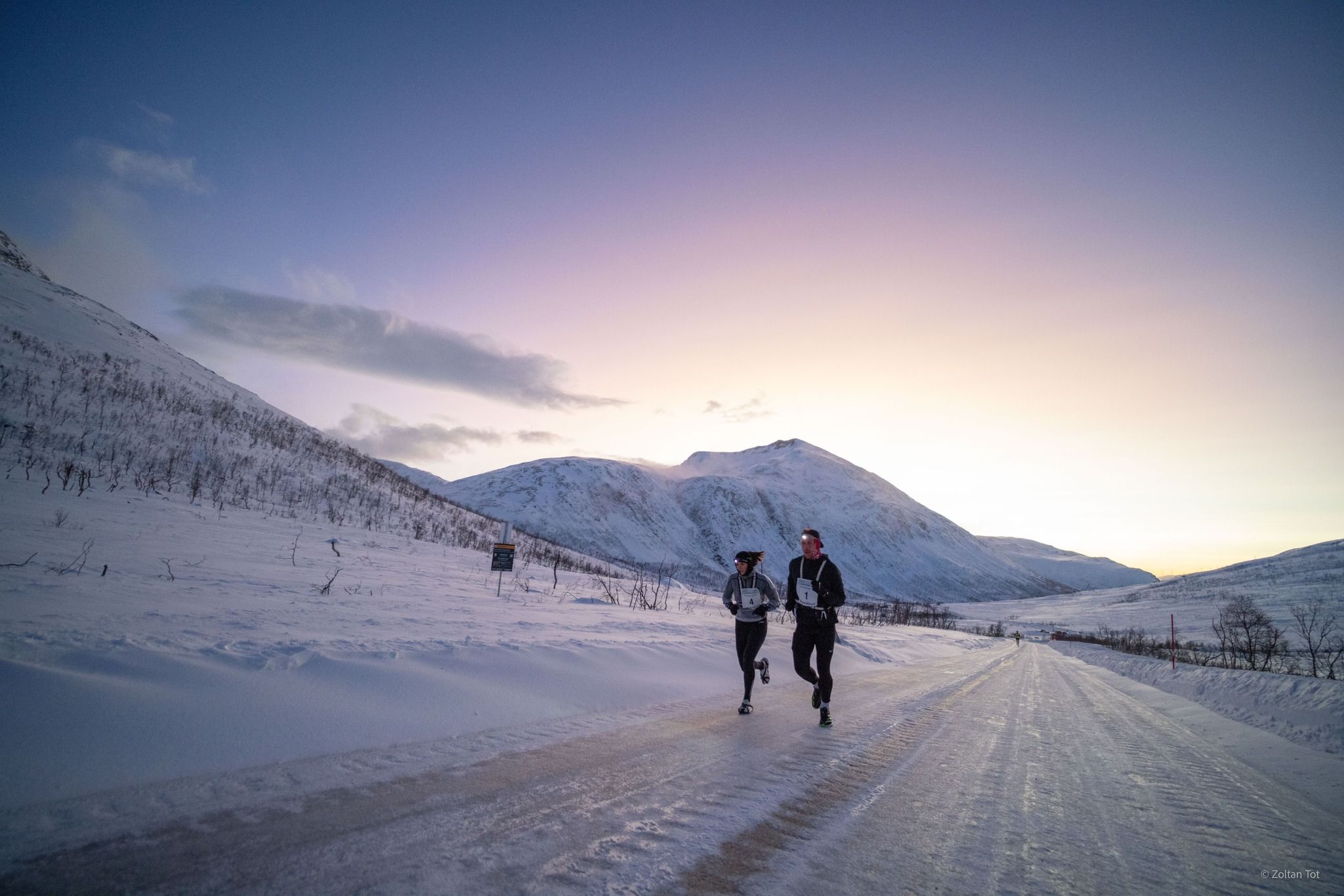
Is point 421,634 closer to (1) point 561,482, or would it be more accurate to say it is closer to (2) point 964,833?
(2) point 964,833

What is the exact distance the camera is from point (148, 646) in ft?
16.7

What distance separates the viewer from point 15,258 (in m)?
34.3

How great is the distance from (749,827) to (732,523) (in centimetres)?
15141

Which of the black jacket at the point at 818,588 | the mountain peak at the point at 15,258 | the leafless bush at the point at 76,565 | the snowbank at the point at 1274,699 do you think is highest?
the mountain peak at the point at 15,258

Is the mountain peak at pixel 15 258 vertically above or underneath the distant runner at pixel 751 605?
above

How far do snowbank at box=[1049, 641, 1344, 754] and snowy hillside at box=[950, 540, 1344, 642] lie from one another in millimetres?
48417

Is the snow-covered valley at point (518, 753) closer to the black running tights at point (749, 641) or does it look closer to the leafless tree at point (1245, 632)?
the black running tights at point (749, 641)

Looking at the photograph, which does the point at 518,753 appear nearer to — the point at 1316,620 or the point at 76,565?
the point at 76,565

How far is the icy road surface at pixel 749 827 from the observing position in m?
2.61

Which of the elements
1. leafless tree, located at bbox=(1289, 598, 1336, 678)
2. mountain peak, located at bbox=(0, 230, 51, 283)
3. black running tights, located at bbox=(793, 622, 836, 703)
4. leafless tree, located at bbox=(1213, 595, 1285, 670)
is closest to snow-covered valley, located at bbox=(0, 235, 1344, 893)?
black running tights, located at bbox=(793, 622, 836, 703)

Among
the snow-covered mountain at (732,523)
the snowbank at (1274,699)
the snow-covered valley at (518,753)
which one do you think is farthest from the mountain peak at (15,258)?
the snow-covered mountain at (732,523)

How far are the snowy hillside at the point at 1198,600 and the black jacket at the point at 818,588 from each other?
62.6 meters

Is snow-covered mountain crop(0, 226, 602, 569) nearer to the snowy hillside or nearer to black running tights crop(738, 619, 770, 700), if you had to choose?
black running tights crop(738, 619, 770, 700)

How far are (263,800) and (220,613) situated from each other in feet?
15.6
